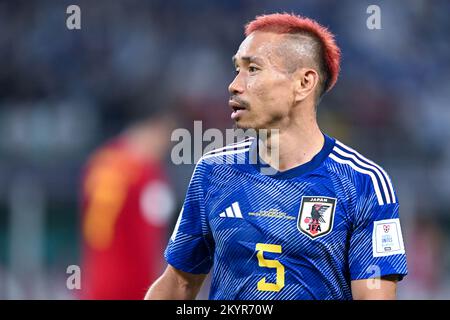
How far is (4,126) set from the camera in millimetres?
10156

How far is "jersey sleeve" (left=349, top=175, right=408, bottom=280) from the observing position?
11.5 ft

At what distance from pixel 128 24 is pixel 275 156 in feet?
26.3

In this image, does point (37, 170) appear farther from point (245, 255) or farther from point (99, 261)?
point (245, 255)

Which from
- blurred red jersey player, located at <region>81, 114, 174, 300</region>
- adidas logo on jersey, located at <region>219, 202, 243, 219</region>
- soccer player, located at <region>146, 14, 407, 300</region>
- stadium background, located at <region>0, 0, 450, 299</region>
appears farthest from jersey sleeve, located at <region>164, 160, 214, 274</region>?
stadium background, located at <region>0, 0, 450, 299</region>

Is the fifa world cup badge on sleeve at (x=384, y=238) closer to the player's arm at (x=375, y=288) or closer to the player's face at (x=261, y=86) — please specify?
the player's arm at (x=375, y=288)

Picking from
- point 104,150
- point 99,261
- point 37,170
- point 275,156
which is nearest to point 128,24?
point 37,170

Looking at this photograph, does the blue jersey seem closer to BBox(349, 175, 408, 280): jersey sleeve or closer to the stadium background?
BBox(349, 175, 408, 280): jersey sleeve

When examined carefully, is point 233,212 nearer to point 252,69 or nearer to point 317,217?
point 317,217

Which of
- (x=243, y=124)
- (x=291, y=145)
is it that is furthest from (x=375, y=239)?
(x=243, y=124)

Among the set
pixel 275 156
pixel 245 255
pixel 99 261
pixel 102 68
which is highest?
pixel 102 68

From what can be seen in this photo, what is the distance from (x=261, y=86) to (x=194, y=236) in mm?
693

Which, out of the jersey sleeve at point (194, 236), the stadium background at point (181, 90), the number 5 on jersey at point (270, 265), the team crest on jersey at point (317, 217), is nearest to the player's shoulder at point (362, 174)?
the team crest on jersey at point (317, 217)

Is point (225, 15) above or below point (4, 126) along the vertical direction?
above

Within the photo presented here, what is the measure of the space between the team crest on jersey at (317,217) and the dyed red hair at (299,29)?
632mm
